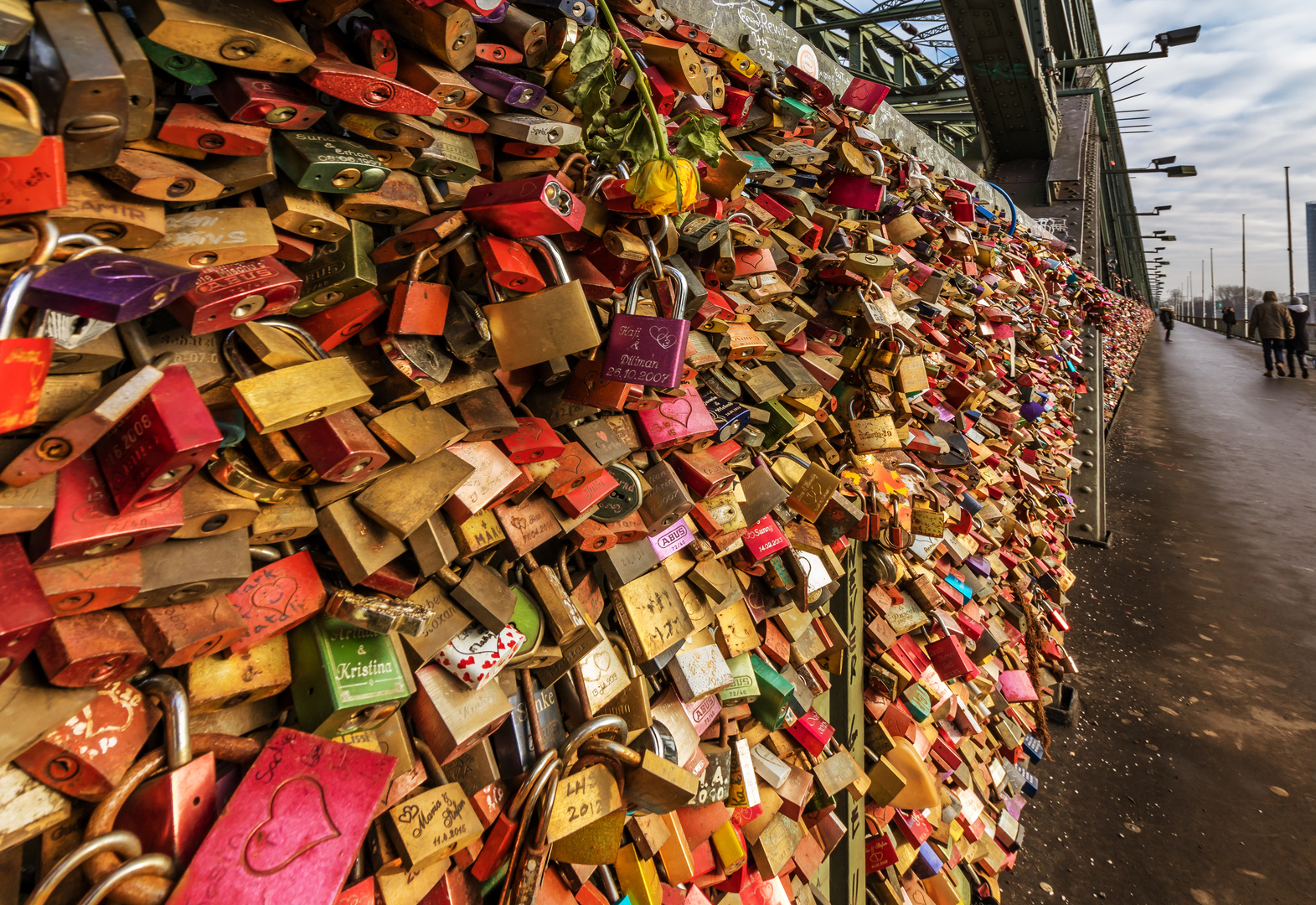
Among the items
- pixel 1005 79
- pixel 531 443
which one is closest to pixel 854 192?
pixel 531 443

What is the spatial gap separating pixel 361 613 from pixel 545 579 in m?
0.38

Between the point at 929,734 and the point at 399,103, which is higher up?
the point at 399,103

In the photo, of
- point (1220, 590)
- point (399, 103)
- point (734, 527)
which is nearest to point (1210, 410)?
point (1220, 590)

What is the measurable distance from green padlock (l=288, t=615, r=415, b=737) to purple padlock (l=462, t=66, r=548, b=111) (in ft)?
2.67

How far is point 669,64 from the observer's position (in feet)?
4.62

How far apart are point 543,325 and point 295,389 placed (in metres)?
0.36

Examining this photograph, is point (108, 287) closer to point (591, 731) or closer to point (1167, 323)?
point (591, 731)

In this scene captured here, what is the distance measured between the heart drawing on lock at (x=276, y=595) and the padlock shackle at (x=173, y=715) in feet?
0.38

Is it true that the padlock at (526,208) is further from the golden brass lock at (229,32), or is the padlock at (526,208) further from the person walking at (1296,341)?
the person walking at (1296,341)

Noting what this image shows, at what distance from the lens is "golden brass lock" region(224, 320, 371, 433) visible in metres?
0.75

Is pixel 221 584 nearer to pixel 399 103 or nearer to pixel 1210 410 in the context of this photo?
pixel 399 103

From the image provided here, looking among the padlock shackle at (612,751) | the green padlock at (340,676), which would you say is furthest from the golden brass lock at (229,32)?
the padlock shackle at (612,751)

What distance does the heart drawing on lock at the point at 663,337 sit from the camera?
44.3 inches

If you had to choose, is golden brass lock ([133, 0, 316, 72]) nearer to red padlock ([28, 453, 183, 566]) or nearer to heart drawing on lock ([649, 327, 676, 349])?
red padlock ([28, 453, 183, 566])
